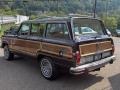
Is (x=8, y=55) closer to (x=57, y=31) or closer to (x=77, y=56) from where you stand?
(x=57, y=31)

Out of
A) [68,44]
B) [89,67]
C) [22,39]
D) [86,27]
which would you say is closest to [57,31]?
[68,44]

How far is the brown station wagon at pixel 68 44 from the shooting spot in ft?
18.8

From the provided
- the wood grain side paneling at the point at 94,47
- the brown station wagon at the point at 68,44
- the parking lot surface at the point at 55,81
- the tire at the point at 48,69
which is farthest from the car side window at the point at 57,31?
the parking lot surface at the point at 55,81

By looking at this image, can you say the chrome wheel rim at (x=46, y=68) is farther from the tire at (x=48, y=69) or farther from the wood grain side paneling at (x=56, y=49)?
the wood grain side paneling at (x=56, y=49)

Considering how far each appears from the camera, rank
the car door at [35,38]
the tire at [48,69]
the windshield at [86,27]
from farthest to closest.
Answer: the car door at [35,38] → the tire at [48,69] → the windshield at [86,27]

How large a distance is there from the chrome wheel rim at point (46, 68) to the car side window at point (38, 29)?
883 mm

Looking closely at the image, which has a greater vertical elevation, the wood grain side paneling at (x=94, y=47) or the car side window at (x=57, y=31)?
the car side window at (x=57, y=31)

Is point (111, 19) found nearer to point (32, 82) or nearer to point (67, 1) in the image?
point (67, 1)

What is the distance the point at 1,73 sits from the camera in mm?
7246

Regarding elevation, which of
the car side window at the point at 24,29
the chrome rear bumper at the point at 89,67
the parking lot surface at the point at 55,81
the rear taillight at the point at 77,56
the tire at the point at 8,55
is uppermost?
the car side window at the point at 24,29

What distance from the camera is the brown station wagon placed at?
18.8ft

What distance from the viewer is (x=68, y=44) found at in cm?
575

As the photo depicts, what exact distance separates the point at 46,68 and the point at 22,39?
169 cm

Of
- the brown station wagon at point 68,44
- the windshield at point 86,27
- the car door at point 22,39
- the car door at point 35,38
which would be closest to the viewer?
the brown station wagon at point 68,44
